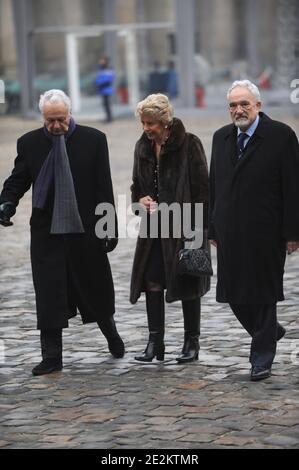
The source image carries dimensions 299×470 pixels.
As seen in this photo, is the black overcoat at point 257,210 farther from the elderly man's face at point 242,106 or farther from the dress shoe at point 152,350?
the dress shoe at point 152,350

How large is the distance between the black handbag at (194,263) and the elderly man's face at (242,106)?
910 mm

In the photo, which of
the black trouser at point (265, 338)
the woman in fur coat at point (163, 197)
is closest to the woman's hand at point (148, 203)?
the woman in fur coat at point (163, 197)

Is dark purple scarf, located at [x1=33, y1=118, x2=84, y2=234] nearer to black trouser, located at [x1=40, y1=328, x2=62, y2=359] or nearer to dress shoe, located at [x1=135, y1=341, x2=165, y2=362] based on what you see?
black trouser, located at [x1=40, y1=328, x2=62, y2=359]

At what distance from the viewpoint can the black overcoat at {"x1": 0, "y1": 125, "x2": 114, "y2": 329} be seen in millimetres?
8422

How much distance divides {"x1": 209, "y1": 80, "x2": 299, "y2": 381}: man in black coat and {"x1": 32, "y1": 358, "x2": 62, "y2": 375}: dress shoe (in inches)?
46.3

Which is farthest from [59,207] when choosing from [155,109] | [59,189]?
[155,109]

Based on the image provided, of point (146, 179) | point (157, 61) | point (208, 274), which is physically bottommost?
point (157, 61)

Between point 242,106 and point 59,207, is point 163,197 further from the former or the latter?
point 242,106

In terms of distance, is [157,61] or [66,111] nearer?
[66,111]

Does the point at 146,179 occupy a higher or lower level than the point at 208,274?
higher

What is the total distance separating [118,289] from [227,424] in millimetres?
4914
